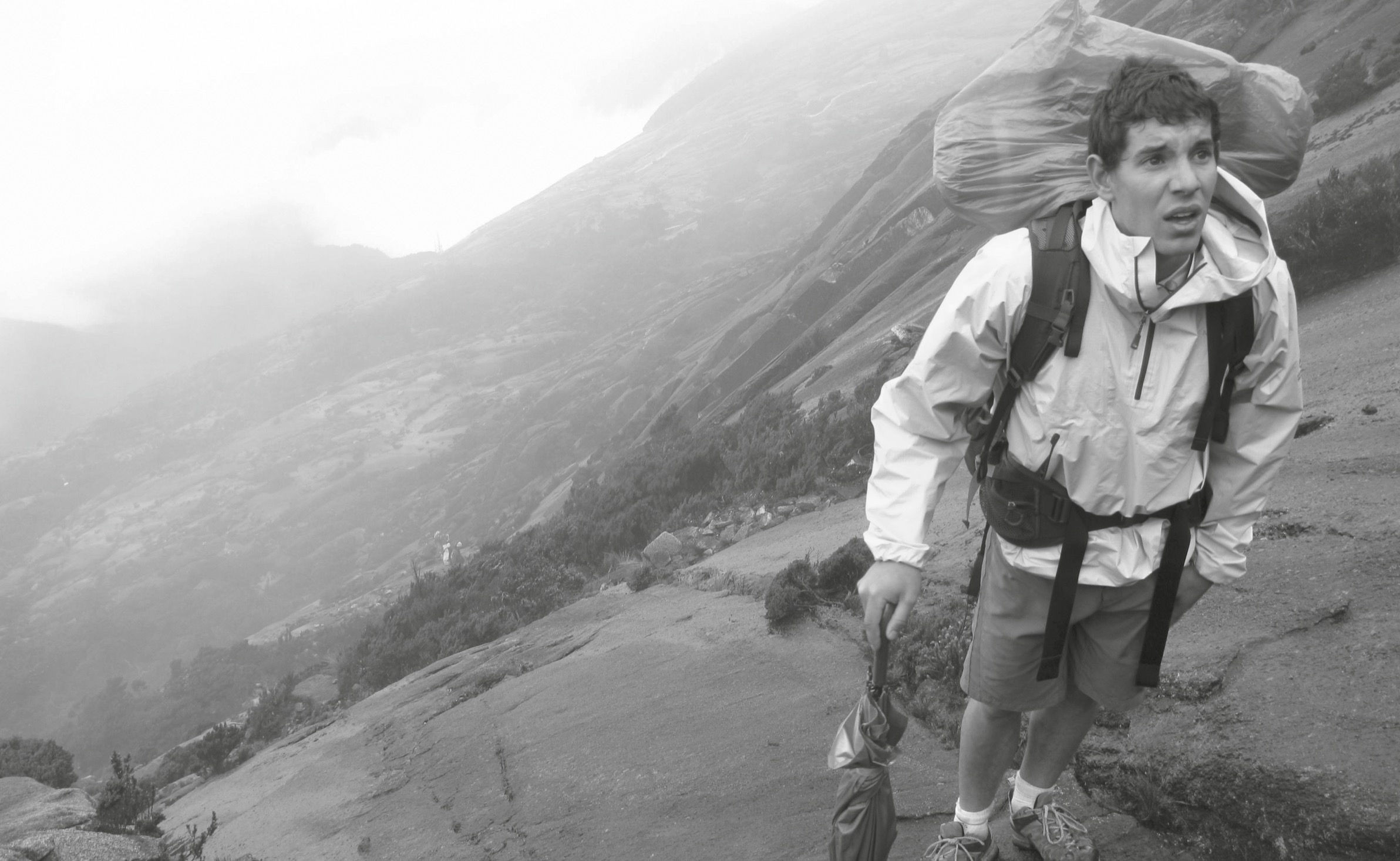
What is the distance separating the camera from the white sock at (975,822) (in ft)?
8.54

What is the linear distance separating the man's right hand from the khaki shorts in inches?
14.0

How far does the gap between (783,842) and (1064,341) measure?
224cm

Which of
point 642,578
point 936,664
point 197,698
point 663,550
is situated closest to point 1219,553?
point 936,664

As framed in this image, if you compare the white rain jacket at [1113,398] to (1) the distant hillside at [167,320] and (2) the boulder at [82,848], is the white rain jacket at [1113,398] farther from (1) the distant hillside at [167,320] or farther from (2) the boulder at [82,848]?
(1) the distant hillside at [167,320]

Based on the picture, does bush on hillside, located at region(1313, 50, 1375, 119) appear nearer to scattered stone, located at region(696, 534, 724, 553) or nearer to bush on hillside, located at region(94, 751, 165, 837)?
scattered stone, located at region(696, 534, 724, 553)

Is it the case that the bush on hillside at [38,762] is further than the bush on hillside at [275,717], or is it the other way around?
the bush on hillside at [275,717]

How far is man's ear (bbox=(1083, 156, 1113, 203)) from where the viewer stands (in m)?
2.03

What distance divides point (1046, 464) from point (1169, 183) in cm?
69

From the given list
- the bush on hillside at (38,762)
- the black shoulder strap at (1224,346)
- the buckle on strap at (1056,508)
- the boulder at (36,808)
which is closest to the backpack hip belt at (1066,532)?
the buckle on strap at (1056,508)

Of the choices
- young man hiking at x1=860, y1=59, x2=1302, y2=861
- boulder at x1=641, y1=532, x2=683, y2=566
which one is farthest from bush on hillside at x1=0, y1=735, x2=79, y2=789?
young man hiking at x1=860, y1=59, x2=1302, y2=861

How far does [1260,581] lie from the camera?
11.9 feet

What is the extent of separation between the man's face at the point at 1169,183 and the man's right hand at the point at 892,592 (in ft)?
3.05

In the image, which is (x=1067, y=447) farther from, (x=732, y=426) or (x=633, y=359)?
(x=633, y=359)

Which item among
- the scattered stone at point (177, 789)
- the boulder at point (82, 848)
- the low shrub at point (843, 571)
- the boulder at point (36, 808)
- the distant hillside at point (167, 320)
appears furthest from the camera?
the distant hillside at point (167, 320)
